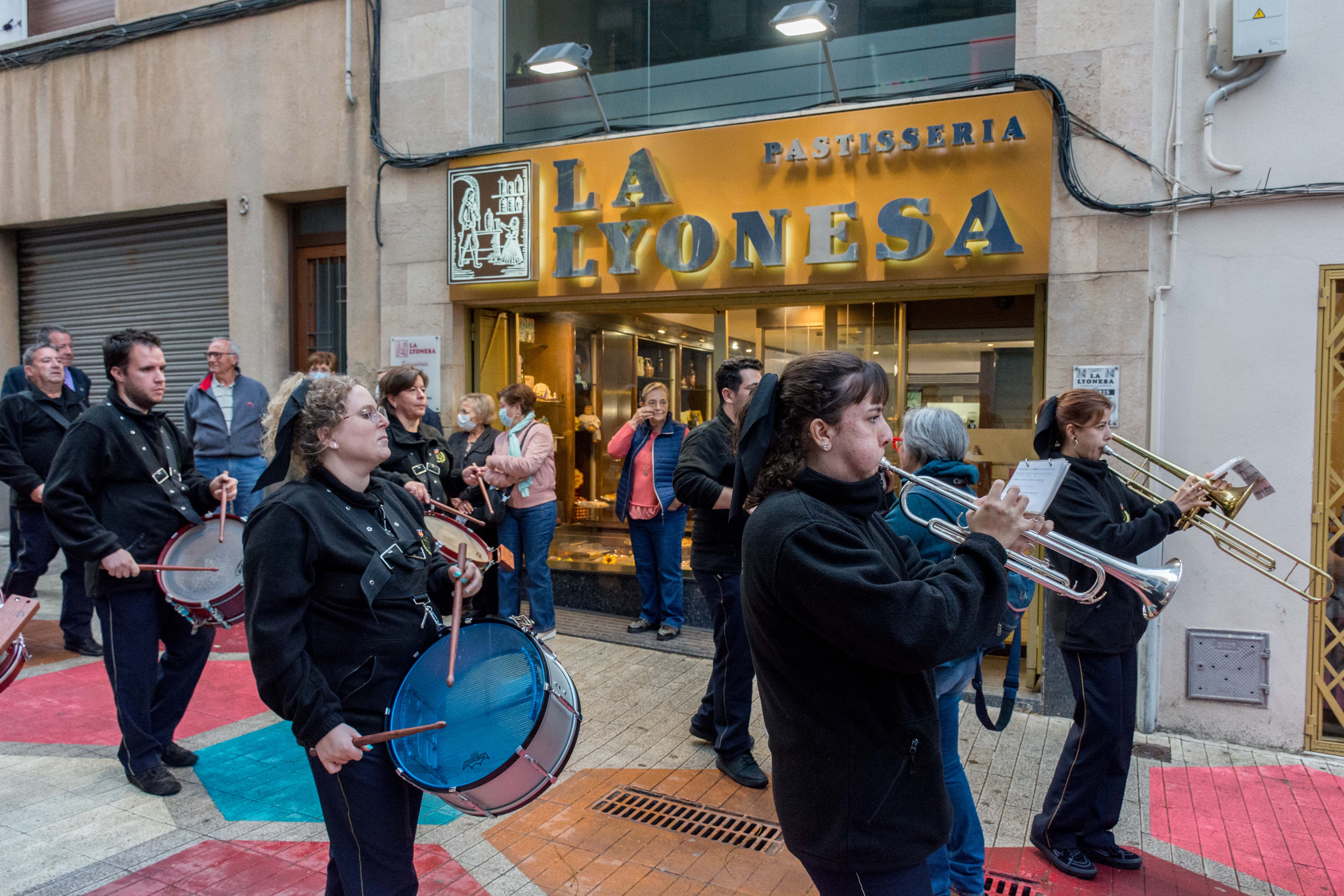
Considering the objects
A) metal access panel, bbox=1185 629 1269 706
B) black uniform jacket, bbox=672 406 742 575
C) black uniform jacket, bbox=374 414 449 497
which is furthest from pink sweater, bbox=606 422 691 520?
metal access panel, bbox=1185 629 1269 706

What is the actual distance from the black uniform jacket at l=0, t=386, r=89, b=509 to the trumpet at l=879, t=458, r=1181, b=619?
6231mm

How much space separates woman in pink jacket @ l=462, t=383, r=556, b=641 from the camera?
702 centimetres

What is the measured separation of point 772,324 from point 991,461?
2.12 meters

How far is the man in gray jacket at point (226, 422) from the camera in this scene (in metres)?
7.32

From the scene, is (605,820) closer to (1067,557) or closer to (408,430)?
(1067,557)

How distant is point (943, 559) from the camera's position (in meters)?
3.25

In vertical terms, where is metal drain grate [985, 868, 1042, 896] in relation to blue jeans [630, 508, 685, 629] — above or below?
below

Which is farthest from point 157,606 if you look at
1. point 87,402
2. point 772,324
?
point 772,324

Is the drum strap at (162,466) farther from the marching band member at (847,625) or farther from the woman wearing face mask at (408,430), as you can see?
the marching band member at (847,625)

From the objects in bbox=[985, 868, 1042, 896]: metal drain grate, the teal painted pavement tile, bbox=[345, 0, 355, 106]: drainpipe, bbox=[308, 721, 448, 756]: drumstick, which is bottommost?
bbox=[985, 868, 1042, 896]: metal drain grate

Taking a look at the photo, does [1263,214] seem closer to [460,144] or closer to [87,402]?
[460,144]

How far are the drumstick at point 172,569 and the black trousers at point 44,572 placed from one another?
3.01m

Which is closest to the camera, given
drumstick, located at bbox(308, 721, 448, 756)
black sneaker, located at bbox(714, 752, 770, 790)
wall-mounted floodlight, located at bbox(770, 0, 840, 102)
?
drumstick, located at bbox(308, 721, 448, 756)

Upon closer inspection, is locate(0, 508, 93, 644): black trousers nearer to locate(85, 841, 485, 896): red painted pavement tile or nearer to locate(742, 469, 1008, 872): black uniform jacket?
locate(85, 841, 485, 896): red painted pavement tile
